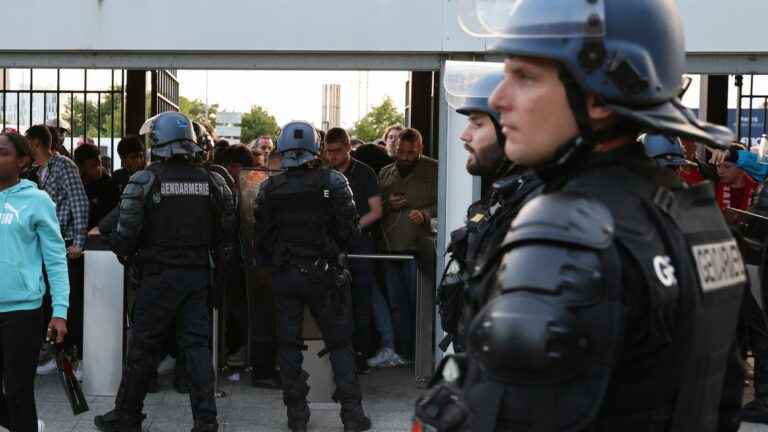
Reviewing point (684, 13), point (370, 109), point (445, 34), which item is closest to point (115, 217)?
point (445, 34)

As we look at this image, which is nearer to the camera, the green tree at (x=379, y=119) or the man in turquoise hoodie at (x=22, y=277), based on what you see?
the man in turquoise hoodie at (x=22, y=277)

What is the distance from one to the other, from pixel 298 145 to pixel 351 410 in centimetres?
170

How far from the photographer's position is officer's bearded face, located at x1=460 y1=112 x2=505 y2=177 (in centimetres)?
435

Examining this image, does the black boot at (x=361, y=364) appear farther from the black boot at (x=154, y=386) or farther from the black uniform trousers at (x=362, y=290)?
the black boot at (x=154, y=386)

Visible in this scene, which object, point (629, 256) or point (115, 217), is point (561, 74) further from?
point (115, 217)

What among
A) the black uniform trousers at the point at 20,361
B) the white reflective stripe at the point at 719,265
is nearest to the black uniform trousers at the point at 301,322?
the black uniform trousers at the point at 20,361

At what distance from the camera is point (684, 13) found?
283 inches

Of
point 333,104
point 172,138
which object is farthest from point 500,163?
point 333,104

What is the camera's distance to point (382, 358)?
923 cm

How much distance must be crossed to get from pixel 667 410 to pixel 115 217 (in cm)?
596

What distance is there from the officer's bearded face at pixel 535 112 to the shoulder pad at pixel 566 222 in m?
0.14

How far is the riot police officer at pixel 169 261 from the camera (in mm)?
6719

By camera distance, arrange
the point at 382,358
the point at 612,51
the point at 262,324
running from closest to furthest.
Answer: the point at 612,51
the point at 262,324
the point at 382,358

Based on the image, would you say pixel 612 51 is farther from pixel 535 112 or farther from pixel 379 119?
pixel 379 119
